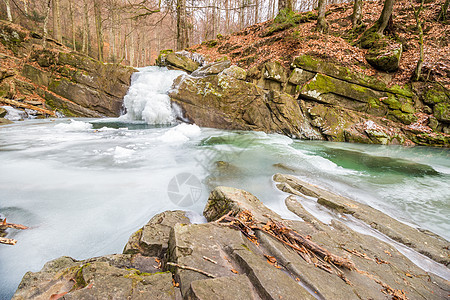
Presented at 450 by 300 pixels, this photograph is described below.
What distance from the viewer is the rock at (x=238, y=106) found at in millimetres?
10145

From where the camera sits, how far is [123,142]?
722 cm

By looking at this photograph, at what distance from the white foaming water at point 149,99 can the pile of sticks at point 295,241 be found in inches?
394

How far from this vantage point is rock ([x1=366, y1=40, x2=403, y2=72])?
10164mm

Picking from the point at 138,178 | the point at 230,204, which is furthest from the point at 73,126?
the point at 230,204

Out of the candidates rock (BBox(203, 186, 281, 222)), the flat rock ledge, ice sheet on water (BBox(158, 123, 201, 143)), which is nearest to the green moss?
the flat rock ledge

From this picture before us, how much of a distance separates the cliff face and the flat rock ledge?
12.5 metres

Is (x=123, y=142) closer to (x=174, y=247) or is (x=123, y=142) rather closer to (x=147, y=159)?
(x=147, y=159)

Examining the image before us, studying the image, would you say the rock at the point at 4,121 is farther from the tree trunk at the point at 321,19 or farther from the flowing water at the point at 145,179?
the tree trunk at the point at 321,19

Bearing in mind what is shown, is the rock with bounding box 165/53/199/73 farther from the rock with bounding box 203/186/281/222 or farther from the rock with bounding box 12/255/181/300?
the rock with bounding box 12/255/181/300

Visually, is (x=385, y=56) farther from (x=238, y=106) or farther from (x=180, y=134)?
(x=180, y=134)

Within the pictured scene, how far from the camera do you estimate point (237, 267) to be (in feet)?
4.84

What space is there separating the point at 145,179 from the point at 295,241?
360 centimetres

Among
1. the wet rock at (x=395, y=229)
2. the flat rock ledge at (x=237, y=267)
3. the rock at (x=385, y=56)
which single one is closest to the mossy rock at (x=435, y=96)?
the rock at (x=385, y=56)

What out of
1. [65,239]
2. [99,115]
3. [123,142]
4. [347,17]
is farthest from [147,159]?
[347,17]
